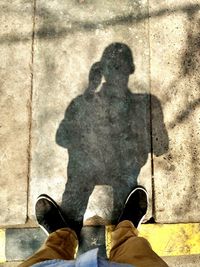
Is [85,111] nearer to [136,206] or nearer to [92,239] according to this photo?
[136,206]

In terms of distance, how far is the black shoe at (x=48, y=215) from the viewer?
3191 mm

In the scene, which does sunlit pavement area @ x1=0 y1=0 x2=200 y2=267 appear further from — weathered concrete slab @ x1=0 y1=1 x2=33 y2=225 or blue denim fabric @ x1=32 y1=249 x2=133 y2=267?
blue denim fabric @ x1=32 y1=249 x2=133 y2=267

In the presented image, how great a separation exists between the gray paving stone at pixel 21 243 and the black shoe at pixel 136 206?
30.2 inches

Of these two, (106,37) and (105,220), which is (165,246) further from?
(106,37)

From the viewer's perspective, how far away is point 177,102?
344 centimetres

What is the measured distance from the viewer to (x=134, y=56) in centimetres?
347

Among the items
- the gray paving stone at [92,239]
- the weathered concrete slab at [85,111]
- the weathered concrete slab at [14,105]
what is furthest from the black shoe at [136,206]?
the weathered concrete slab at [14,105]

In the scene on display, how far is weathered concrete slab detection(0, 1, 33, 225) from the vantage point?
10.8ft

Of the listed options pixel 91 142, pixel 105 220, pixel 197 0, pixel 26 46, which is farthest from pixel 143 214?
pixel 197 0

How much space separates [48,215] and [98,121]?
0.94m

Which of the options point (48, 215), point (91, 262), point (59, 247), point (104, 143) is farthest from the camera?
point (104, 143)

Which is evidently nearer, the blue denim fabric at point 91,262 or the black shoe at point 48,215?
the blue denim fabric at point 91,262

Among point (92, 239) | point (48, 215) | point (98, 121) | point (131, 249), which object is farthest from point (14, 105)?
point (131, 249)

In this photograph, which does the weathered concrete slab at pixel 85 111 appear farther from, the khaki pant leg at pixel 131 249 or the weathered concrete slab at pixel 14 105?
the khaki pant leg at pixel 131 249
